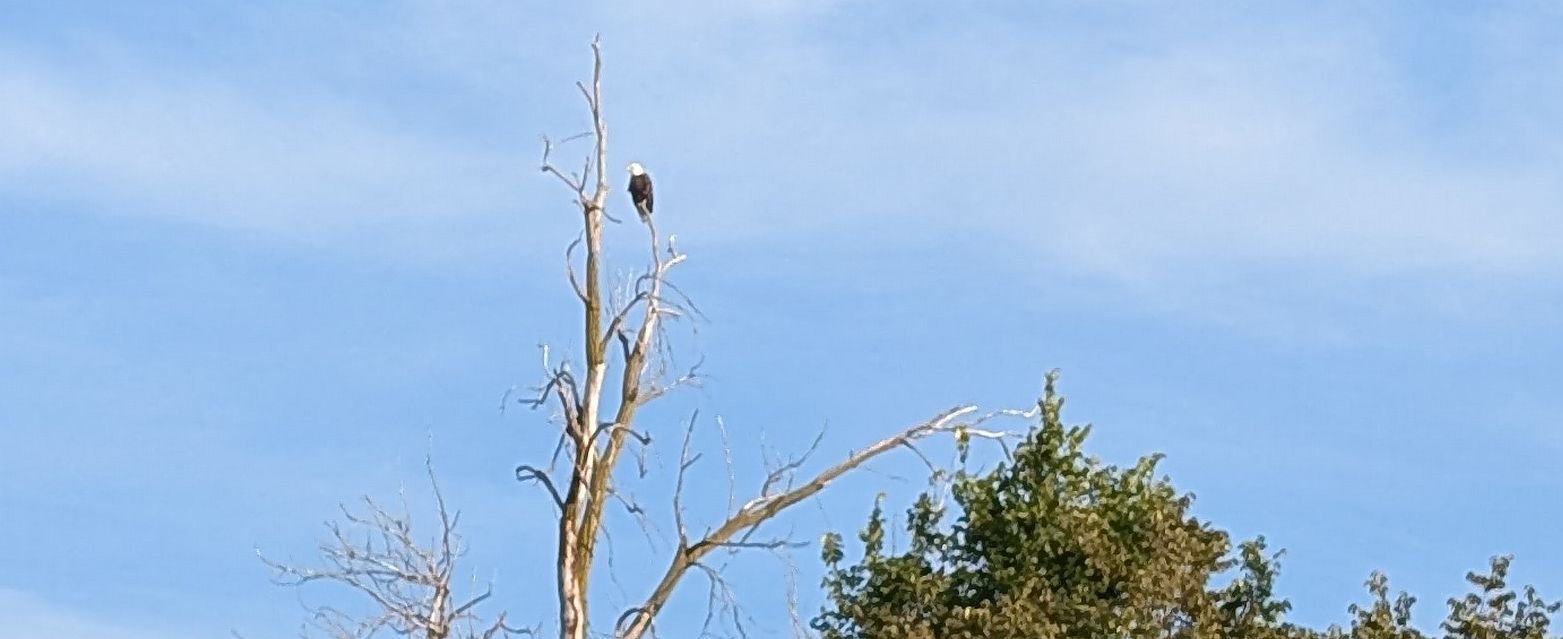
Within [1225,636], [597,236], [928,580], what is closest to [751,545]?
[597,236]

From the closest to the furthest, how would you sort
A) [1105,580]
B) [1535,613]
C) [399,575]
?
[399,575], [1105,580], [1535,613]

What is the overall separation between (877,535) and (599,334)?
7.67m

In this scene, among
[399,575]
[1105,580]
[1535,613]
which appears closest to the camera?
[399,575]

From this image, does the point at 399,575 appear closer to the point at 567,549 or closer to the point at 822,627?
the point at 567,549

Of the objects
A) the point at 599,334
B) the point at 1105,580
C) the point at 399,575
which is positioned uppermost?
the point at 1105,580

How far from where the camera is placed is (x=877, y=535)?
18234mm

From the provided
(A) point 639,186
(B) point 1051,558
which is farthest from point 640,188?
(B) point 1051,558

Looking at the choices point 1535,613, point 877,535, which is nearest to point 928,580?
point 877,535

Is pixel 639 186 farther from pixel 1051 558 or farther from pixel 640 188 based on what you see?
pixel 1051 558

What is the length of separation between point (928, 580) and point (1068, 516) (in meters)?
1.12

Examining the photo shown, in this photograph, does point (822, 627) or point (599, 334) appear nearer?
point (599, 334)

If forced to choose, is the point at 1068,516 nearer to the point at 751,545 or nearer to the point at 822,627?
the point at 822,627

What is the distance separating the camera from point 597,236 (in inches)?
424

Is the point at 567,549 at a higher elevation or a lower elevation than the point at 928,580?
lower
